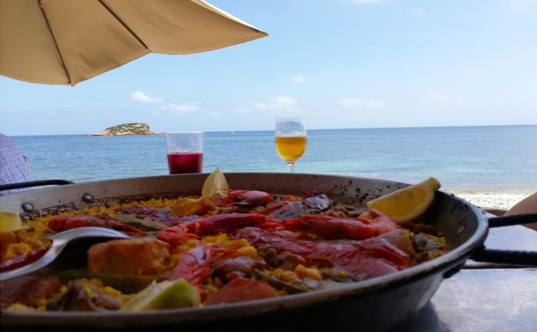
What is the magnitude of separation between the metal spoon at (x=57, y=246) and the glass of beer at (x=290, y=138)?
4.42 feet

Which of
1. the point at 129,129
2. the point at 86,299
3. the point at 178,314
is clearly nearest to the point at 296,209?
the point at 86,299

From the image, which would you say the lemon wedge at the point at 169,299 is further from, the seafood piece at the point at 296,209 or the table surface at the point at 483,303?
the seafood piece at the point at 296,209

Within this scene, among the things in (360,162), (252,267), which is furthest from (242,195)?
(360,162)

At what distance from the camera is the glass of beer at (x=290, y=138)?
2225mm

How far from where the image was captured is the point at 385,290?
56 cm

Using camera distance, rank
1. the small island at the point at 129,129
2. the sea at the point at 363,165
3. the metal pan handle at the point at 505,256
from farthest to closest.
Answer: the small island at the point at 129,129 → the sea at the point at 363,165 → the metal pan handle at the point at 505,256

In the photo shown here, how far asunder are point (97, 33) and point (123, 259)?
3.67 m

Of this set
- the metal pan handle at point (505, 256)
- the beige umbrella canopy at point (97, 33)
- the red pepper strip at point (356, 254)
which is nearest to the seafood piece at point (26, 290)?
the red pepper strip at point (356, 254)

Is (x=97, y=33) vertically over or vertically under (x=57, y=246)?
over

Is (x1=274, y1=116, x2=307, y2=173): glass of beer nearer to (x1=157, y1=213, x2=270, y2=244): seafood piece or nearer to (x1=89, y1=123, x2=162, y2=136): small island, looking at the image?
(x1=157, y1=213, x2=270, y2=244): seafood piece

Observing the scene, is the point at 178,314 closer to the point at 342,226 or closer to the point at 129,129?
the point at 342,226

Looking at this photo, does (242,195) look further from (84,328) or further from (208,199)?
(84,328)

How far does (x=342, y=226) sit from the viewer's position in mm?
1146

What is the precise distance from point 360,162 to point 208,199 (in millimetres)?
25994
